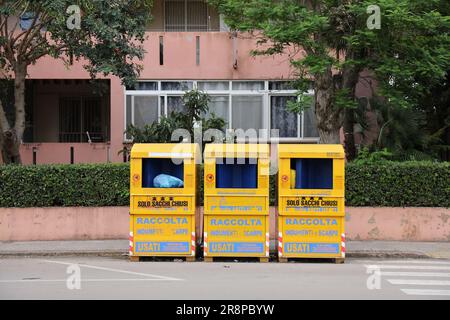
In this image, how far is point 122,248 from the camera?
43.2 ft

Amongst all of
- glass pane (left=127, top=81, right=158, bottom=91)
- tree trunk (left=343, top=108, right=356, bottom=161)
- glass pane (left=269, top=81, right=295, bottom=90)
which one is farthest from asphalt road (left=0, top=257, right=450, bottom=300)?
glass pane (left=269, top=81, right=295, bottom=90)

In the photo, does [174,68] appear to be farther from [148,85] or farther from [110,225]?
[110,225]

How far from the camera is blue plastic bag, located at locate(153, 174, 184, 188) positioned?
11633mm

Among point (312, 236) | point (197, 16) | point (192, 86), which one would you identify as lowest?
point (312, 236)

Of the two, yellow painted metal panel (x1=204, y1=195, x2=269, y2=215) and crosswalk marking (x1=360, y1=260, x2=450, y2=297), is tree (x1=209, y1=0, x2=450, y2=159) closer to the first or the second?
yellow painted metal panel (x1=204, y1=195, x2=269, y2=215)

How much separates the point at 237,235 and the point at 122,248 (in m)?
2.92

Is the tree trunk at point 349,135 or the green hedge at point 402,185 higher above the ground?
the tree trunk at point 349,135

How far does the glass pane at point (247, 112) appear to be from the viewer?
18406 millimetres

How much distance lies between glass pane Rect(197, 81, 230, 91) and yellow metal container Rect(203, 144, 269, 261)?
707cm

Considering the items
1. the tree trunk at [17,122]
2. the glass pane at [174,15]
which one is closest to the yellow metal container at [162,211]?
the tree trunk at [17,122]

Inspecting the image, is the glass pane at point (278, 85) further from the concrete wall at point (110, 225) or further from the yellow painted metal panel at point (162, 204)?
the yellow painted metal panel at point (162, 204)

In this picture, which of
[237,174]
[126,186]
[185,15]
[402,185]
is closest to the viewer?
[237,174]

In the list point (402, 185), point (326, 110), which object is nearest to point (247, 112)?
point (326, 110)

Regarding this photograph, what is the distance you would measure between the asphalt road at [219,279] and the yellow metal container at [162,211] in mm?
352
